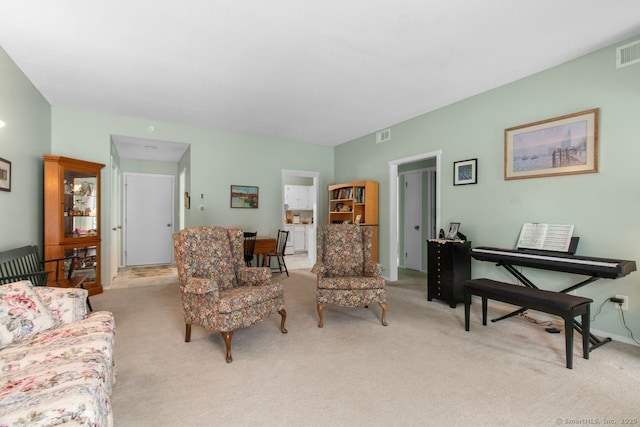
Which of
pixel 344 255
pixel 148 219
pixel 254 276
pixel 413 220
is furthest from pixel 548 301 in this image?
pixel 148 219

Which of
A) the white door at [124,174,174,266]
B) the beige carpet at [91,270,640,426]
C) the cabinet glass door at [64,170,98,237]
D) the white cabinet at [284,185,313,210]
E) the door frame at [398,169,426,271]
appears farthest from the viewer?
the white cabinet at [284,185,313,210]

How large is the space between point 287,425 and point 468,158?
144 inches

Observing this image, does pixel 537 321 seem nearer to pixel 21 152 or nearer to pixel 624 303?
pixel 624 303

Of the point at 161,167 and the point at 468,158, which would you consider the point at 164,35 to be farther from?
the point at 161,167

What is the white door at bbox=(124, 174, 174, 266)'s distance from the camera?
6730 mm

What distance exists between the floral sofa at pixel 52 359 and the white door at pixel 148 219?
5170 millimetres

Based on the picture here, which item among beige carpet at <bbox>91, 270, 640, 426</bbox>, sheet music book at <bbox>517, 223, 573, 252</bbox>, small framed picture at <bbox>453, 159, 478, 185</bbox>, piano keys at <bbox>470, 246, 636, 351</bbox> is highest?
small framed picture at <bbox>453, 159, 478, 185</bbox>

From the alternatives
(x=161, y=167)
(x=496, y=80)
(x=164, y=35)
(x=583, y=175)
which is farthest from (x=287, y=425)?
(x=161, y=167)

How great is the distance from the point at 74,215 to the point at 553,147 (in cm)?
595

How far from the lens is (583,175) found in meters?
2.93

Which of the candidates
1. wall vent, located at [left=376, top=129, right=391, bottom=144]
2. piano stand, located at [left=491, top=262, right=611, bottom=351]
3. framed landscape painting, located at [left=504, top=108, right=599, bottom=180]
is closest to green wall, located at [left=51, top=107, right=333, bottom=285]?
wall vent, located at [left=376, top=129, right=391, bottom=144]

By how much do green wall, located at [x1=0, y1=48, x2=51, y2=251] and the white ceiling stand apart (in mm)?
187

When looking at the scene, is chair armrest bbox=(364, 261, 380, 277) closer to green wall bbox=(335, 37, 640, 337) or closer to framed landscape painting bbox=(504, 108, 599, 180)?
green wall bbox=(335, 37, 640, 337)

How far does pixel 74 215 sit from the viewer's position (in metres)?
4.19
